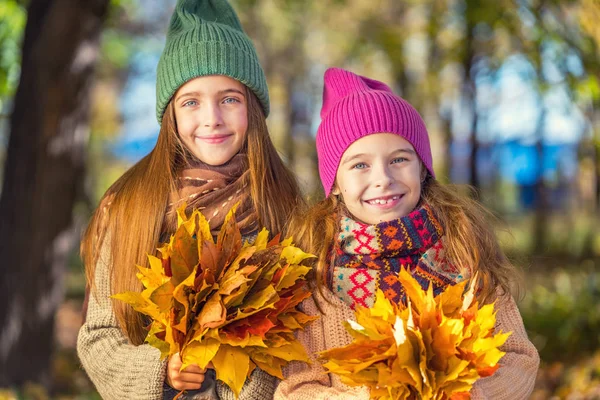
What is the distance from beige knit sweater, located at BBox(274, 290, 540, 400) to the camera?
2.81 meters

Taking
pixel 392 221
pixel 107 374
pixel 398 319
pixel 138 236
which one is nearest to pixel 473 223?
pixel 392 221

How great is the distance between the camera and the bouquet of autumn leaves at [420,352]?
7.72 feet

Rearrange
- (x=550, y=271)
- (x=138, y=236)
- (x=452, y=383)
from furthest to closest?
(x=550, y=271)
(x=138, y=236)
(x=452, y=383)

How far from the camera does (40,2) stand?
639 centimetres

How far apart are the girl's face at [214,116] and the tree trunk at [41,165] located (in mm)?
3403

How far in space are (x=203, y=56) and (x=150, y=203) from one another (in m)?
0.67

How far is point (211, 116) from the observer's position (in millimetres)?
3154

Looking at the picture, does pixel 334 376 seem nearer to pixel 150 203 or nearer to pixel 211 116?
pixel 150 203

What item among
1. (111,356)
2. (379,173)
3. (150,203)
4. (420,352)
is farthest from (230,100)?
(420,352)

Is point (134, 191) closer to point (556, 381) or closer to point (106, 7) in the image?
point (106, 7)

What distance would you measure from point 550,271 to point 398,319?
10194 millimetres

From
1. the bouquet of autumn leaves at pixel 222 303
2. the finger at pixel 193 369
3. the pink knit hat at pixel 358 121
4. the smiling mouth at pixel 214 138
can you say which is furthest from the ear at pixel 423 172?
the finger at pixel 193 369

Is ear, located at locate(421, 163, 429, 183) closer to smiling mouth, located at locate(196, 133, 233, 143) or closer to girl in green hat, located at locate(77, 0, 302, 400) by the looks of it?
girl in green hat, located at locate(77, 0, 302, 400)

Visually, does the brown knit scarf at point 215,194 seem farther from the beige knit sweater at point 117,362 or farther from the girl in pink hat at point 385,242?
the beige knit sweater at point 117,362
